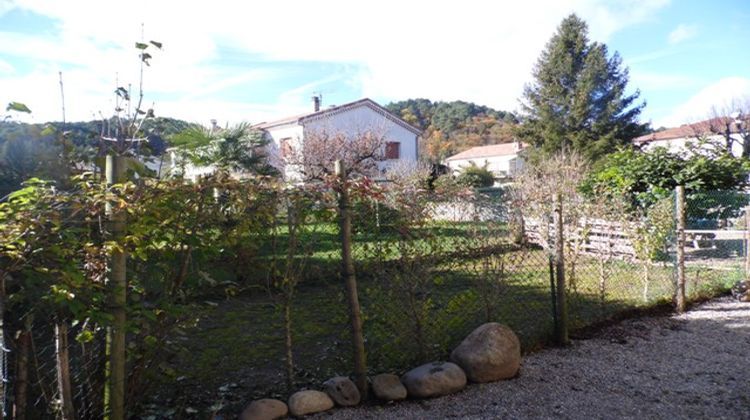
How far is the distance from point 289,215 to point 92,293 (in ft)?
4.07

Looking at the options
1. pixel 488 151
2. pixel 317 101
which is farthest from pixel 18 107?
pixel 488 151

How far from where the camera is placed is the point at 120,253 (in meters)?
2.28

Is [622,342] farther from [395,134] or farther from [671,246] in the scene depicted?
[395,134]

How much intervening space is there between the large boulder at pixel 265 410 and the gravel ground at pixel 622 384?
30 cm

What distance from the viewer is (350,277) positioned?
10.8 feet

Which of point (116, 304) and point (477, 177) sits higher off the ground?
point (477, 177)

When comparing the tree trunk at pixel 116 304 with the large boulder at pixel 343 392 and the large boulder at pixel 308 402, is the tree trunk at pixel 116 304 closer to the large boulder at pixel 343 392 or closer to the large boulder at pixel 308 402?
the large boulder at pixel 308 402

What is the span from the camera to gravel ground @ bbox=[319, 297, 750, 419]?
318cm

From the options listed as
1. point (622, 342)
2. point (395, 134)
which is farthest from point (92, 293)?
point (395, 134)

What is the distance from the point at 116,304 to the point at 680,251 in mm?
5955

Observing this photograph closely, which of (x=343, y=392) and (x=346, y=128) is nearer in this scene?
(x=343, y=392)

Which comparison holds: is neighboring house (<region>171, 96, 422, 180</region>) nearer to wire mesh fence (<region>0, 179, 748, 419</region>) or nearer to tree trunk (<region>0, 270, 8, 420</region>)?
wire mesh fence (<region>0, 179, 748, 419</region>)

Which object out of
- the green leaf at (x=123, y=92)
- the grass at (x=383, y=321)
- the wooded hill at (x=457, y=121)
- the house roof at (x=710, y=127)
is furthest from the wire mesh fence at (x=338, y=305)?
the wooded hill at (x=457, y=121)

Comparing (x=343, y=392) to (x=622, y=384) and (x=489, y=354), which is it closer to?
(x=489, y=354)
